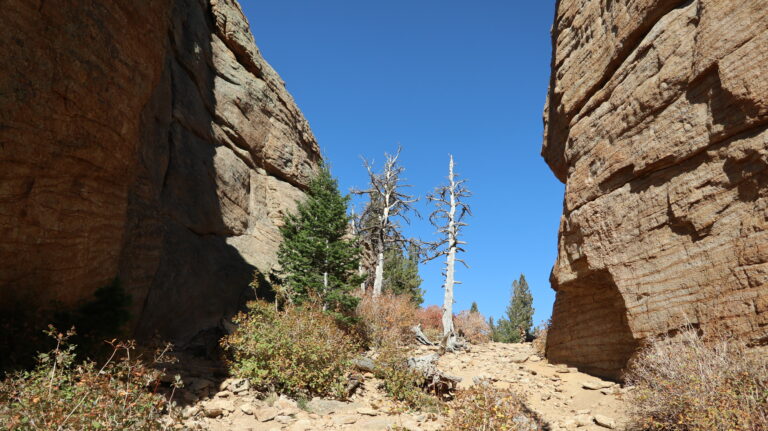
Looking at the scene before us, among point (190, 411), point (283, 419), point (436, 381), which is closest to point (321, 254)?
point (436, 381)

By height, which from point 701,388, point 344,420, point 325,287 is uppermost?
point 325,287

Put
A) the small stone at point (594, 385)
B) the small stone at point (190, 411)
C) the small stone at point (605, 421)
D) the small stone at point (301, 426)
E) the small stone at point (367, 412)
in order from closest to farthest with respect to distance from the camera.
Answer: the small stone at point (605, 421)
the small stone at point (190, 411)
the small stone at point (301, 426)
the small stone at point (367, 412)
the small stone at point (594, 385)

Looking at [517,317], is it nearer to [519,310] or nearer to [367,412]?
[519,310]

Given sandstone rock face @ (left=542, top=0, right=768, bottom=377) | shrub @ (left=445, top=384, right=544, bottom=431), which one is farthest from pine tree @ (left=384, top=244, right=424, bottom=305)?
shrub @ (left=445, top=384, right=544, bottom=431)

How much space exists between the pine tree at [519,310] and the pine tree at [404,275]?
10.2 m

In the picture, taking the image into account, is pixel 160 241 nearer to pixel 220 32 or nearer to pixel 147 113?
pixel 147 113

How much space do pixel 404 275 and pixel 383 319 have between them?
9.87 metres

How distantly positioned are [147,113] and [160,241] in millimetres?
4092

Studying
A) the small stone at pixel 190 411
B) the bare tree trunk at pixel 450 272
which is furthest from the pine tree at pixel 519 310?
the small stone at pixel 190 411

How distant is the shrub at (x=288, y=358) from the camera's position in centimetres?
991

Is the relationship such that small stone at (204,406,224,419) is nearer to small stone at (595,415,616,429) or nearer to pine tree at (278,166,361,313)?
pine tree at (278,166,361,313)

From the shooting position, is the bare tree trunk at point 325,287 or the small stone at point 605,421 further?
the bare tree trunk at point 325,287

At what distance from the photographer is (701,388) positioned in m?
5.84

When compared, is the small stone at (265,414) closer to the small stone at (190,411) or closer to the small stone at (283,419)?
the small stone at (283,419)
